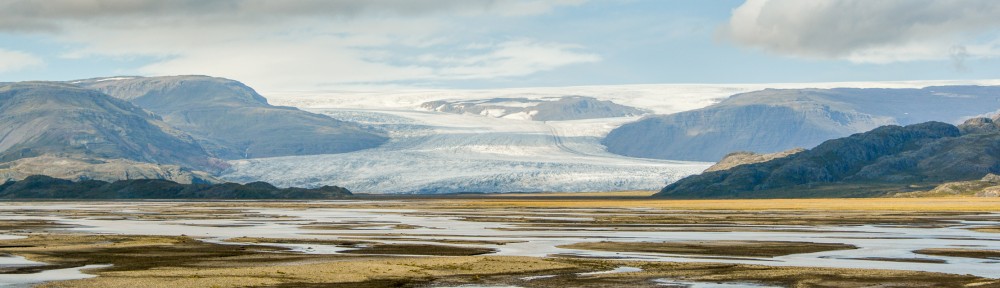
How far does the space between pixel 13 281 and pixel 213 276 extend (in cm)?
523

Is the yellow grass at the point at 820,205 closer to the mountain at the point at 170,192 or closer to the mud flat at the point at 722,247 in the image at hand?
the mountain at the point at 170,192

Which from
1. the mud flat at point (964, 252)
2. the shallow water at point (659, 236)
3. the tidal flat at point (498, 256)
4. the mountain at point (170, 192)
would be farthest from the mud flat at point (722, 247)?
the mountain at point (170, 192)

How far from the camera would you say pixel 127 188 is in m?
199

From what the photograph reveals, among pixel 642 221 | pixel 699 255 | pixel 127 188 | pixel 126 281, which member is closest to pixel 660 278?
pixel 699 255

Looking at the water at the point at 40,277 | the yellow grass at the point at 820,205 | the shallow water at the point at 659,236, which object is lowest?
the yellow grass at the point at 820,205

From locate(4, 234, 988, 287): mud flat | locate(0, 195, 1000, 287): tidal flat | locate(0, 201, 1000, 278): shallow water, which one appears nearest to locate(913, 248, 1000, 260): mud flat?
locate(0, 195, 1000, 287): tidal flat

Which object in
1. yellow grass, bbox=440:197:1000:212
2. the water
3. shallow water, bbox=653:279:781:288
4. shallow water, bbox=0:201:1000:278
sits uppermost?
the water

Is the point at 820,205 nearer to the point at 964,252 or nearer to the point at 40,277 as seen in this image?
the point at 964,252

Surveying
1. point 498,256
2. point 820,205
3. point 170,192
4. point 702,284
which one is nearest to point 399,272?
point 498,256

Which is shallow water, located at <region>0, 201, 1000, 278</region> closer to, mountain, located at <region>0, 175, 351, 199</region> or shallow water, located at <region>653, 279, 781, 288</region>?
shallow water, located at <region>653, 279, 781, 288</region>

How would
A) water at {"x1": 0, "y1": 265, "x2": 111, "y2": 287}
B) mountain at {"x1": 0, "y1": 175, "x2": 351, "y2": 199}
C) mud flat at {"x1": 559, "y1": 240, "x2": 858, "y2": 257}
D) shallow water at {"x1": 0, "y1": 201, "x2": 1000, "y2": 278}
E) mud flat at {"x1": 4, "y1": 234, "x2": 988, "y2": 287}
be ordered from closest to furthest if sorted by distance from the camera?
water at {"x1": 0, "y1": 265, "x2": 111, "y2": 287}
mud flat at {"x1": 4, "y1": 234, "x2": 988, "y2": 287}
shallow water at {"x1": 0, "y1": 201, "x2": 1000, "y2": 278}
mud flat at {"x1": 559, "y1": 240, "x2": 858, "y2": 257}
mountain at {"x1": 0, "y1": 175, "x2": 351, "y2": 199}

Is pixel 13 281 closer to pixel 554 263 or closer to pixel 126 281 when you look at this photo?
pixel 126 281

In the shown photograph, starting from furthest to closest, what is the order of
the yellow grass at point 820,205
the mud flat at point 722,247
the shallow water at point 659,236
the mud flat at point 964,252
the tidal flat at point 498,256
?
the yellow grass at point 820,205 → the mud flat at point 722,247 → the mud flat at point 964,252 → the shallow water at point 659,236 → the tidal flat at point 498,256

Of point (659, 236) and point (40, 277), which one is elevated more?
point (40, 277)
